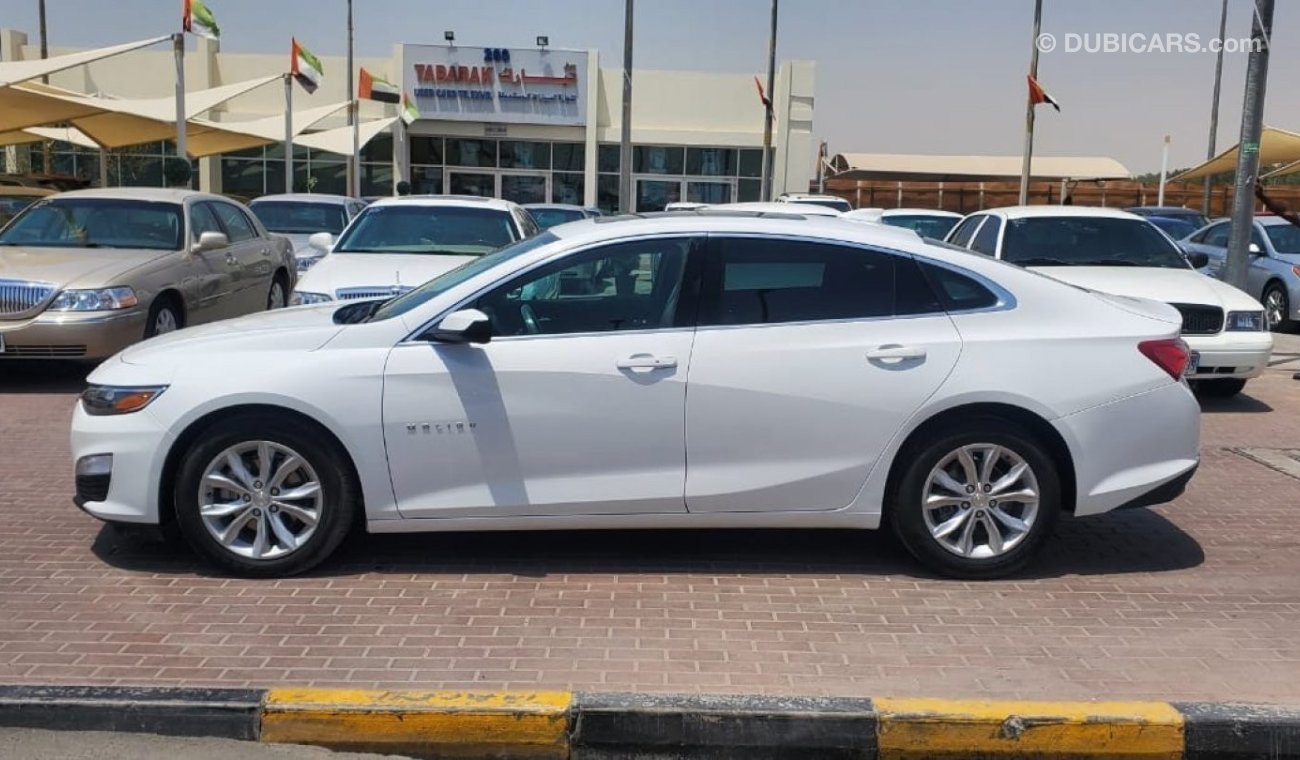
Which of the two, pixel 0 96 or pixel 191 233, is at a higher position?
pixel 0 96

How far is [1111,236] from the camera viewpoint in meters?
10.7

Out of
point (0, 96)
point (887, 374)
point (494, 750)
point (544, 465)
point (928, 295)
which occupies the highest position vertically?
point (0, 96)

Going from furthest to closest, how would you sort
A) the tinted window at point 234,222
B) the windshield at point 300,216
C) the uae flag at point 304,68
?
the uae flag at point 304,68 → the windshield at point 300,216 → the tinted window at point 234,222

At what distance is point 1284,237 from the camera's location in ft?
53.3

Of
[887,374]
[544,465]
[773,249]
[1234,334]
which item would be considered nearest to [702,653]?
[544,465]

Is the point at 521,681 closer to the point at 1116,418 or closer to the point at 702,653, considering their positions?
the point at 702,653

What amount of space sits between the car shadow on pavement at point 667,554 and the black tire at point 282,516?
0.53 feet

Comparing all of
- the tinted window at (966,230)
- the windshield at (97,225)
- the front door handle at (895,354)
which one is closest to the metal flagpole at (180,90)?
the windshield at (97,225)

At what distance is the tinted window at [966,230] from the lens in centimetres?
1169

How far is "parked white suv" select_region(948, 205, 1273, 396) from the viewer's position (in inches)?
374

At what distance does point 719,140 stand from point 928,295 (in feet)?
105

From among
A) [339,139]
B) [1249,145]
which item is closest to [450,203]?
[1249,145]

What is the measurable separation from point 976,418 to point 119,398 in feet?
12.2

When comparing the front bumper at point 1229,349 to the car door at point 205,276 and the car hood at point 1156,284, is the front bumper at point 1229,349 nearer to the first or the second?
the car hood at point 1156,284
